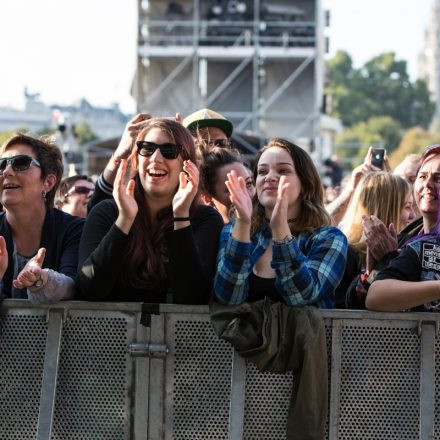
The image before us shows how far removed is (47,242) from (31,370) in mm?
818

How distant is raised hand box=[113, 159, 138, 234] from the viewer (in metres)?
4.18

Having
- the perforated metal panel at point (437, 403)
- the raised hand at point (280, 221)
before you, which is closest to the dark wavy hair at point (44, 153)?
the raised hand at point (280, 221)

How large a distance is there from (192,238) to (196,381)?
0.60 meters

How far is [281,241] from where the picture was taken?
12.9 feet

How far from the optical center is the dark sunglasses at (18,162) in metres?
4.80

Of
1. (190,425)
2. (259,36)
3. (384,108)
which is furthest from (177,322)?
(384,108)

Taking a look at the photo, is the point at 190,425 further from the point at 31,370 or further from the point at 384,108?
the point at 384,108

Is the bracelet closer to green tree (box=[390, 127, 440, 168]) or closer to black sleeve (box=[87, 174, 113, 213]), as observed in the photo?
black sleeve (box=[87, 174, 113, 213])

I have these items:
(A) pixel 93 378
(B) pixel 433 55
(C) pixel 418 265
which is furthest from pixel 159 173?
(B) pixel 433 55

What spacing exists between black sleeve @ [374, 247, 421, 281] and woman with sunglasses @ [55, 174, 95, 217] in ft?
11.6

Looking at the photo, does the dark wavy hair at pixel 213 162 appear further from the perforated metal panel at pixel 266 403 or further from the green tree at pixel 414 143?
the green tree at pixel 414 143

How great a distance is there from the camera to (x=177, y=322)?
406 centimetres

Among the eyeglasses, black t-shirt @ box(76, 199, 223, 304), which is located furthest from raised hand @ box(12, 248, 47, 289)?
the eyeglasses

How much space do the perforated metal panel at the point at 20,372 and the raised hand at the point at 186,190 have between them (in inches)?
29.2
